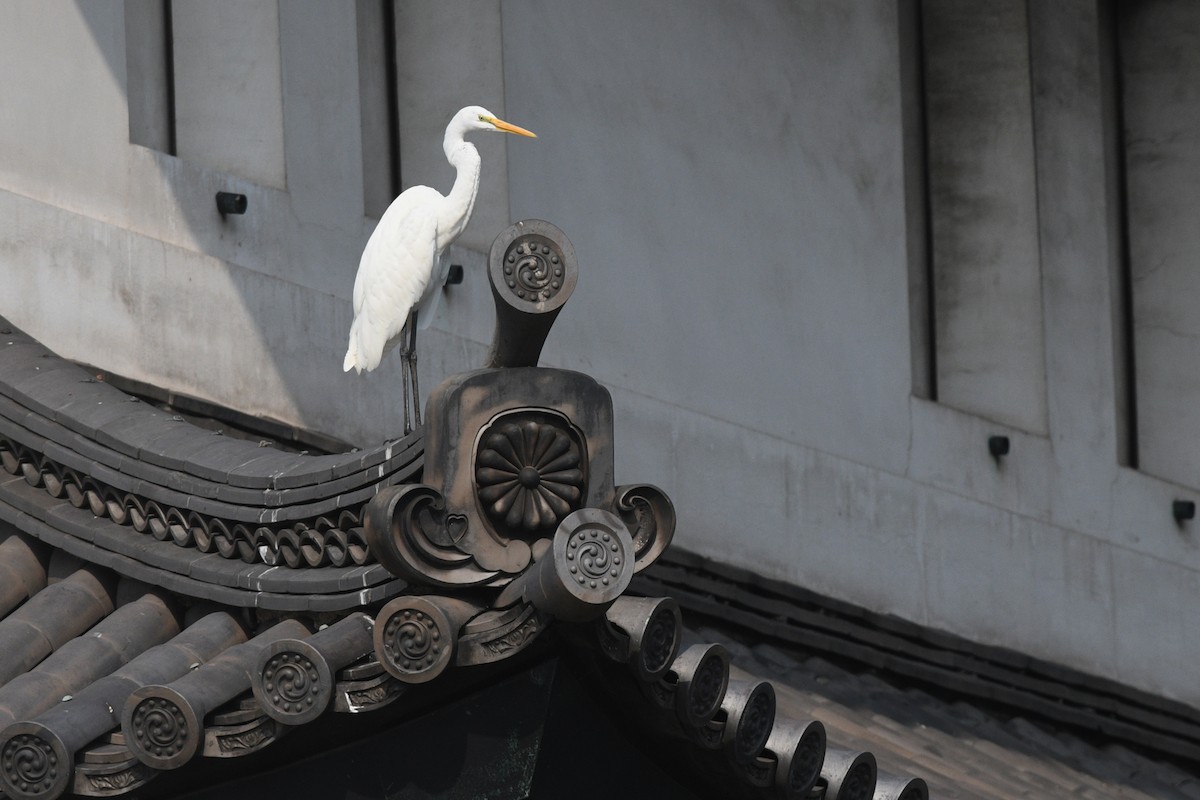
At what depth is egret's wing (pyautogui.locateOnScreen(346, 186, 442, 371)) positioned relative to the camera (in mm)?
6883

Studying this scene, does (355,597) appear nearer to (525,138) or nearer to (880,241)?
(525,138)

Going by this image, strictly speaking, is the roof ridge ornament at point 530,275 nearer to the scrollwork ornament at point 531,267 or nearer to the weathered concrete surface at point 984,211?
the scrollwork ornament at point 531,267

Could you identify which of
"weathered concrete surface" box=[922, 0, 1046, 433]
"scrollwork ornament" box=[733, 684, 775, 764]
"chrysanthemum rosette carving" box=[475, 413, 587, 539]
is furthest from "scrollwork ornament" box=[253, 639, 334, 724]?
"weathered concrete surface" box=[922, 0, 1046, 433]

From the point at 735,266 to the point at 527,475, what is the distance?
5737 mm

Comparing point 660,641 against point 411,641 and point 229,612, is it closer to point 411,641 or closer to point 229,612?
point 411,641

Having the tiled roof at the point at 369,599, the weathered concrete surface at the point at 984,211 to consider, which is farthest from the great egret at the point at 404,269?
the weathered concrete surface at the point at 984,211

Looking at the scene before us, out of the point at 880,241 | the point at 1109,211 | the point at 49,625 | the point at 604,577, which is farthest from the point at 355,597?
the point at 1109,211

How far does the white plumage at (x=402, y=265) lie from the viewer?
6883 millimetres

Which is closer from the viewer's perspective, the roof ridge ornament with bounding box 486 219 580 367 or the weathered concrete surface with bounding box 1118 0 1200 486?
the roof ridge ornament with bounding box 486 219 580 367

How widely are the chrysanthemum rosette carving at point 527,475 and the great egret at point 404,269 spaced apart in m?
1.93

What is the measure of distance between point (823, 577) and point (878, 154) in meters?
2.14

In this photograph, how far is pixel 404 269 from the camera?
688cm

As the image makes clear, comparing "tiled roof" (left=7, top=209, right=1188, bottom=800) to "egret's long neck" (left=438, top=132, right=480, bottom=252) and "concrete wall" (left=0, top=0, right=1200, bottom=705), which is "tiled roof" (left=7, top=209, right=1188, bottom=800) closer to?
"egret's long neck" (left=438, top=132, right=480, bottom=252)

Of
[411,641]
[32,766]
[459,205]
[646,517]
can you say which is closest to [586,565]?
[646,517]
